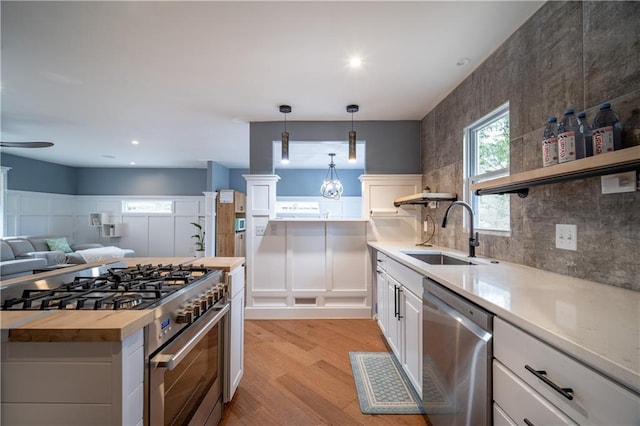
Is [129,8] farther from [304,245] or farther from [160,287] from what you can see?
[304,245]

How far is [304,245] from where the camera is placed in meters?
3.22

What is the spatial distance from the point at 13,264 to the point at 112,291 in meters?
5.04

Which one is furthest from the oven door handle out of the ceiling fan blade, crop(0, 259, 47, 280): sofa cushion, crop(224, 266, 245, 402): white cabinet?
crop(0, 259, 47, 280): sofa cushion

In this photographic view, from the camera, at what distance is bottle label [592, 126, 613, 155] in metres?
1.04

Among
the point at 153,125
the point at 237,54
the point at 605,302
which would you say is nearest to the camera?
the point at 605,302

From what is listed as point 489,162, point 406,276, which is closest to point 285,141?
point 406,276

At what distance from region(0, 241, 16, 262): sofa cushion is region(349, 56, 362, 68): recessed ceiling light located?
6.34 meters

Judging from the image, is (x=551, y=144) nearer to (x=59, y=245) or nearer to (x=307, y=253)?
(x=307, y=253)

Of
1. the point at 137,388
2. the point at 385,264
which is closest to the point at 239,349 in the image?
the point at 137,388

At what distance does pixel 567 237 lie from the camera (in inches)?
52.2

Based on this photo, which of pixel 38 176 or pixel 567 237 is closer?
pixel 567 237

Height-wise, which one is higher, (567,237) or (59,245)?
(567,237)

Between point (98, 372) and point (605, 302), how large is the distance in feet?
5.46

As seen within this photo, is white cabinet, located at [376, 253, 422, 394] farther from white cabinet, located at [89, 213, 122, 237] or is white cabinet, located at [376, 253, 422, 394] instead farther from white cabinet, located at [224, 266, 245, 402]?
white cabinet, located at [89, 213, 122, 237]
